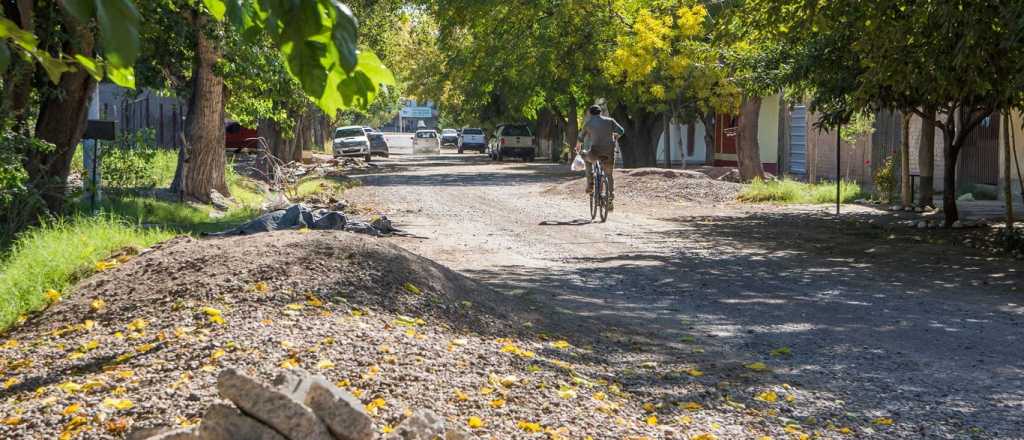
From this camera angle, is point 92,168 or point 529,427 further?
point 92,168

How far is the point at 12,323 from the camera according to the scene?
8.01 m

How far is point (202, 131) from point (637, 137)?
22.5 metres

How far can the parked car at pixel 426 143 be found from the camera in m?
72.6

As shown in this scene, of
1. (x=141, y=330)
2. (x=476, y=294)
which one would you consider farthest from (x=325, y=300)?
(x=476, y=294)

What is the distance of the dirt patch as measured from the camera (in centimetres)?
533

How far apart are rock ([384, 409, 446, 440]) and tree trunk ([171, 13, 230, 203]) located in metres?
15.5

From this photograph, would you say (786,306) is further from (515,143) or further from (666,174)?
(515,143)

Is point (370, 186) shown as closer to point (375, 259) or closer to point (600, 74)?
point (600, 74)

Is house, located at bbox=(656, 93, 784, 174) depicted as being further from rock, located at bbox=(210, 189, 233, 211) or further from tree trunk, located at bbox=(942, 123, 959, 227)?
rock, located at bbox=(210, 189, 233, 211)

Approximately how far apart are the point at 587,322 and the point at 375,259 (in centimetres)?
163

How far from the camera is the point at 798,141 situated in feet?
127

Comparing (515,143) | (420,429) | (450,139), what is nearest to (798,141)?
(515,143)

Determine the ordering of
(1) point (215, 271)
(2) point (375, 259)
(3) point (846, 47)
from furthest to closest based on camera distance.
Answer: (3) point (846, 47) → (2) point (375, 259) → (1) point (215, 271)

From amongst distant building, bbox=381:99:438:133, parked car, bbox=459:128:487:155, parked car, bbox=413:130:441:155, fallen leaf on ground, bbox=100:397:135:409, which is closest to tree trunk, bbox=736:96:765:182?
fallen leaf on ground, bbox=100:397:135:409
